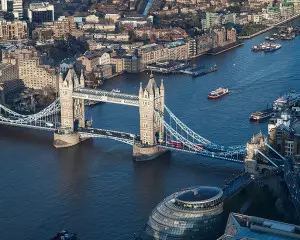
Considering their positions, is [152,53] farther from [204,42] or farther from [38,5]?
[38,5]

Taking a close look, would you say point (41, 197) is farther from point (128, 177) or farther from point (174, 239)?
point (174, 239)

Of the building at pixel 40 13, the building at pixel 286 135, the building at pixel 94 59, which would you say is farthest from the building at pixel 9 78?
the building at pixel 40 13

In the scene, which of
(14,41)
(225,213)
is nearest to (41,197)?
(225,213)

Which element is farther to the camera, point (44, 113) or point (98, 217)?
point (44, 113)

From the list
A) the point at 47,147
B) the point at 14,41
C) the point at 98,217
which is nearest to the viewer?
the point at 98,217

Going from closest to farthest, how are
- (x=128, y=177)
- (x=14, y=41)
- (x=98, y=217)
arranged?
(x=98, y=217), (x=128, y=177), (x=14, y=41)

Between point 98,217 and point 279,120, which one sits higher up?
point 279,120

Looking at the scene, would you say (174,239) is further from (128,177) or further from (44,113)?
(44,113)

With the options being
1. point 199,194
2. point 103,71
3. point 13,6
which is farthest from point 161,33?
point 199,194
